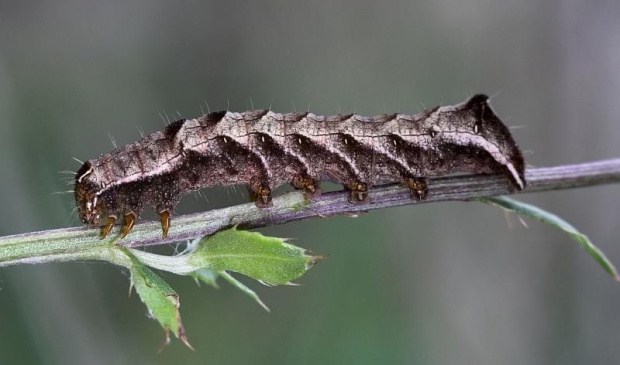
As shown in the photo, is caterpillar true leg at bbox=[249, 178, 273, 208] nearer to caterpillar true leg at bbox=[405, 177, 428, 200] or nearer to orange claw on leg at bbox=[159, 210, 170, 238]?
orange claw on leg at bbox=[159, 210, 170, 238]

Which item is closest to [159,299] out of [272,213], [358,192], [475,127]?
[272,213]

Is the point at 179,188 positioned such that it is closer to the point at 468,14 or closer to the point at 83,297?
the point at 83,297

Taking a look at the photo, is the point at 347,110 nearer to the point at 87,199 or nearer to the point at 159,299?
the point at 87,199

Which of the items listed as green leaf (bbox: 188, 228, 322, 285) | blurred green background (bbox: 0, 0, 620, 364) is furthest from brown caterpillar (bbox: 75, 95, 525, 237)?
blurred green background (bbox: 0, 0, 620, 364)

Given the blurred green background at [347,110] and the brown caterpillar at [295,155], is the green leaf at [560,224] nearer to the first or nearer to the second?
the brown caterpillar at [295,155]

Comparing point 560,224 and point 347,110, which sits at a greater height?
point 560,224

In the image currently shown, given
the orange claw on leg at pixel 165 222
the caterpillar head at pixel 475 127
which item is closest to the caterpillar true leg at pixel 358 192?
the caterpillar head at pixel 475 127
